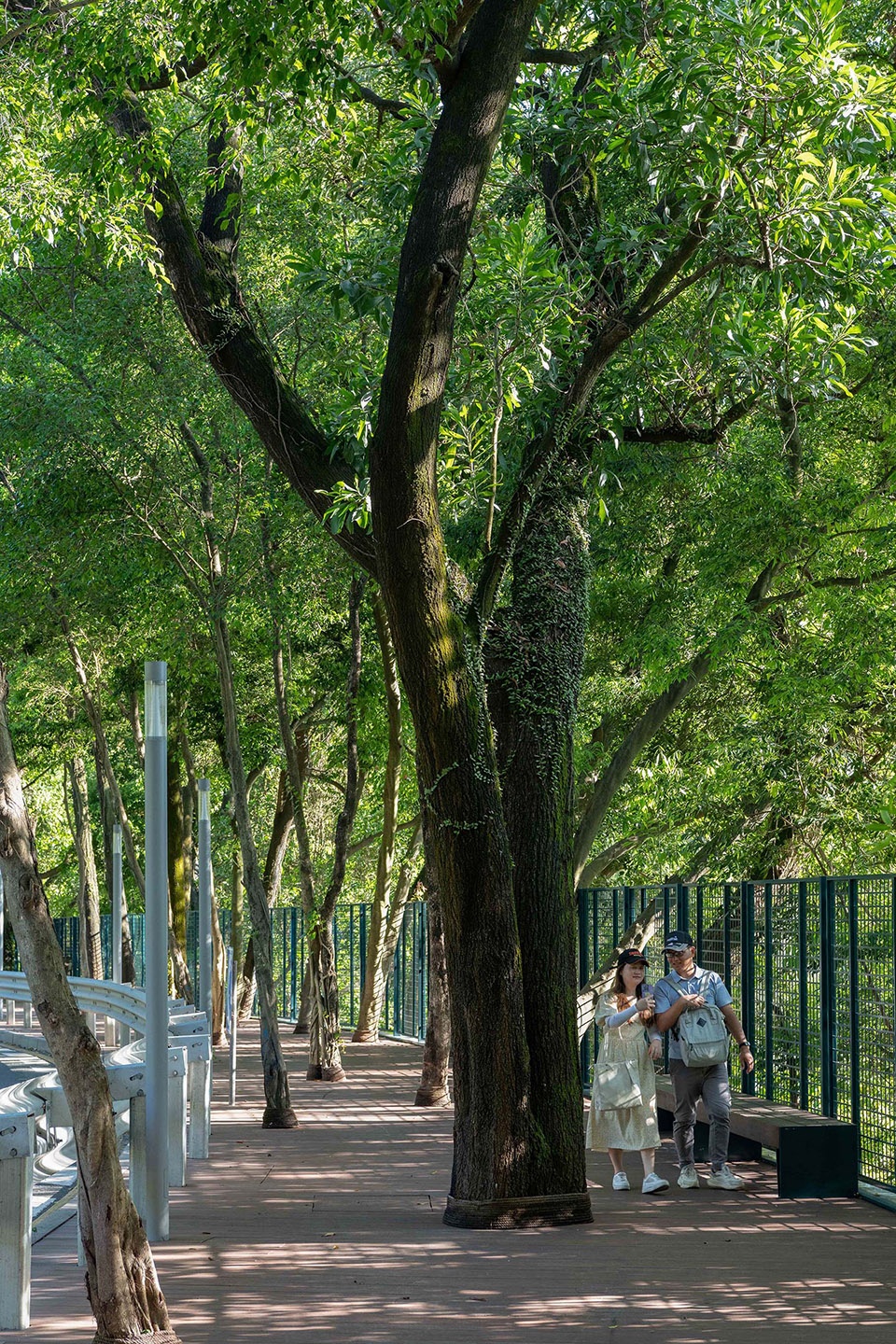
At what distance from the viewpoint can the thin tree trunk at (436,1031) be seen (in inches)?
690

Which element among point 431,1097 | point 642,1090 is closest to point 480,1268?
point 642,1090

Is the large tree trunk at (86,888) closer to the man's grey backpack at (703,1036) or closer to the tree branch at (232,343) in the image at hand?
the tree branch at (232,343)

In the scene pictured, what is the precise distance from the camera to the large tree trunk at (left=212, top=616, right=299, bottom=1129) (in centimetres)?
1505

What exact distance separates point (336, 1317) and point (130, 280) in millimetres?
12176

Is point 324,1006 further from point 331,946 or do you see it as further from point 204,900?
point 204,900

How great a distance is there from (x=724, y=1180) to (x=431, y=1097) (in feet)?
23.8

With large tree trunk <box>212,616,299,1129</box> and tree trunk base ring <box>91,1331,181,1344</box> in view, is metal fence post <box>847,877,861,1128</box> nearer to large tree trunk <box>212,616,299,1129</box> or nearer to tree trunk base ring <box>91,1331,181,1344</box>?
large tree trunk <box>212,616,299,1129</box>

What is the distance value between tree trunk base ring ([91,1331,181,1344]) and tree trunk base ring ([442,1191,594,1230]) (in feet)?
11.2

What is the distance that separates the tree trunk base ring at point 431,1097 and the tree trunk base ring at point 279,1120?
262 cm

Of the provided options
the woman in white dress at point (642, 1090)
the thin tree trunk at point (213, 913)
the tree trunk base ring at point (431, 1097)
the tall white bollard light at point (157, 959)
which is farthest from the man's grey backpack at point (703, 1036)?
the thin tree trunk at point (213, 913)

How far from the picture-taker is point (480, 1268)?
803 centimetres

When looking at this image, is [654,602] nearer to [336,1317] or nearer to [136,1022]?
[136,1022]

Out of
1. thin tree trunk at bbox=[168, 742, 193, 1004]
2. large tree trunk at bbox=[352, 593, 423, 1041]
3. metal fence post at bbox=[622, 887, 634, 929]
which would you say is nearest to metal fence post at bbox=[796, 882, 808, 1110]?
metal fence post at bbox=[622, 887, 634, 929]

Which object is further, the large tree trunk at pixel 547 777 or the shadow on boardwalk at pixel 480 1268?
the large tree trunk at pixel 547 777
